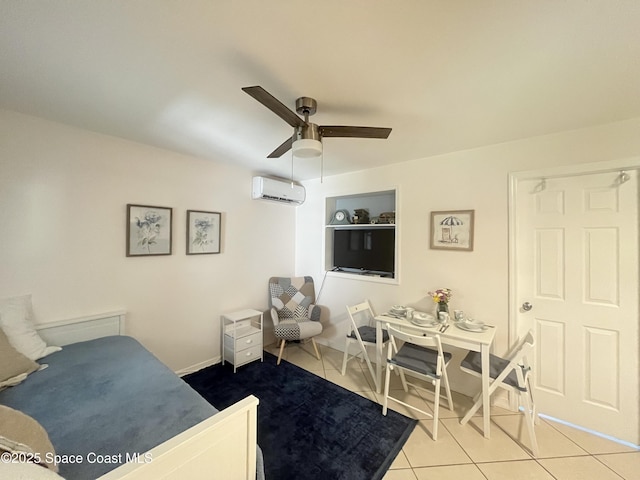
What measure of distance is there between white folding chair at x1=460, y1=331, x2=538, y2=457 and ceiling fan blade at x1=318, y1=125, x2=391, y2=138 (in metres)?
1.80

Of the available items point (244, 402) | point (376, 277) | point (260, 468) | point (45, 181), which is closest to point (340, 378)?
point (376, 277)

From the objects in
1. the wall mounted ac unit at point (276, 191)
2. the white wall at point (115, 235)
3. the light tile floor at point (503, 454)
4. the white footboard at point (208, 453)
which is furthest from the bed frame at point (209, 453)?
the wall mounted ac unit at point (276, 191)

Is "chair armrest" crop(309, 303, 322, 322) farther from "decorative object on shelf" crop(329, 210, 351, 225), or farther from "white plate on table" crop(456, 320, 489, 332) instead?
"white plate on table" crop(456, 320, 489, 332)

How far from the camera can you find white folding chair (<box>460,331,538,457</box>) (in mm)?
1698

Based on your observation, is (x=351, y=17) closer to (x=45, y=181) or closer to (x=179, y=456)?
(x=179, y=456)

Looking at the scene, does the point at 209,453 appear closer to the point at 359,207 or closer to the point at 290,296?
the point at 290,296

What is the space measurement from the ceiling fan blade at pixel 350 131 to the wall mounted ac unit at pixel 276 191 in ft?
4.92

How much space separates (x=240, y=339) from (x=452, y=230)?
257 centimetres

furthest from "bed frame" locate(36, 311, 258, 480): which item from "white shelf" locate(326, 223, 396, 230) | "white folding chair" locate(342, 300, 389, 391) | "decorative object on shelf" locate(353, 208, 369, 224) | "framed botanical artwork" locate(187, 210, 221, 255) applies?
"decorative object on shelf" locate(353, 208, 369, 224)

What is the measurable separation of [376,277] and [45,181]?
3.17m

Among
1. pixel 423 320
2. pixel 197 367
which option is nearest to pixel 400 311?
pixel 423 320

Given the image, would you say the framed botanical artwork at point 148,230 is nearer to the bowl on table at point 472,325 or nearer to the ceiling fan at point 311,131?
the ceiling fan at point 311,131

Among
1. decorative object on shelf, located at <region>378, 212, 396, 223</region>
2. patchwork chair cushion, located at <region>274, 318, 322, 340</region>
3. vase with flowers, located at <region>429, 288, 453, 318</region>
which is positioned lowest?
patchwork chair cushion, located at <region>274, 318, 322, 340</region>

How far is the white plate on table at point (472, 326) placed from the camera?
2096mm
